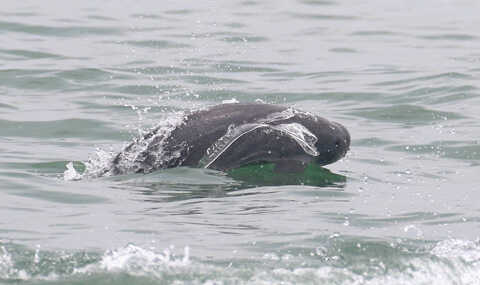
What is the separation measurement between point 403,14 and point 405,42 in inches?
115

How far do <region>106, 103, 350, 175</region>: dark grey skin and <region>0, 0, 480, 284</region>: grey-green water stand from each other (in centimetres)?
15

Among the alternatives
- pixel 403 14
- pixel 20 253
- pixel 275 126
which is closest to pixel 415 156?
pixel 275 126

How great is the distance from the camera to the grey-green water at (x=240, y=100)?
27.0ft

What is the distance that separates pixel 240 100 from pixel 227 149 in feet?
15.3

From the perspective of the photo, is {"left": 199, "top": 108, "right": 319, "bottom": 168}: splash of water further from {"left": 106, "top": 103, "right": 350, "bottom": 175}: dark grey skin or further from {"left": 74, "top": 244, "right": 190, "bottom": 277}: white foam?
{"left": 74, "top": 244, "right": 190, "bottom": 277}: white foam

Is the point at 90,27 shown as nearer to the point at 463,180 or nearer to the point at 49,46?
the point at 49,46

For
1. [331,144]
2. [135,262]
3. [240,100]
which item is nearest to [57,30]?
[240,100]

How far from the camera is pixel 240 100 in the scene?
50.3 ft

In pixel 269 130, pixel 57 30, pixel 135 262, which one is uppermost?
pixel 57 30

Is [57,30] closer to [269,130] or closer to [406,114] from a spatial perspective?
[406,114]

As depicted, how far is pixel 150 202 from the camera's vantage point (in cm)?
991

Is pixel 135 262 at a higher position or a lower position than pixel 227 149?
lower

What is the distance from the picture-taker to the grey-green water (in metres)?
8.22

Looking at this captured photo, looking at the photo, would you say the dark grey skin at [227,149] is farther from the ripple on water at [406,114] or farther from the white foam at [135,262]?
the ripple on water at [406,114]
